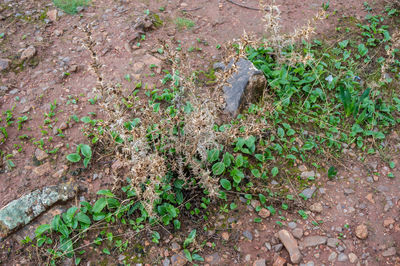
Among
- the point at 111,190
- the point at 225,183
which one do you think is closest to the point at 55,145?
the point at 111,190

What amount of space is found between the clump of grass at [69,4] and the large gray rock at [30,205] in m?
3.23

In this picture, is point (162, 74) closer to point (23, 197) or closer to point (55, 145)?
point (55, 145)

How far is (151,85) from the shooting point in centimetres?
421

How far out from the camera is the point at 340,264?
3.09 metres

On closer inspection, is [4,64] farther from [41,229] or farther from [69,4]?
[41,229]

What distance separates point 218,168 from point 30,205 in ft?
6.20

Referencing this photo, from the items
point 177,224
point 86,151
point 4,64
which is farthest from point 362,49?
point 4,64

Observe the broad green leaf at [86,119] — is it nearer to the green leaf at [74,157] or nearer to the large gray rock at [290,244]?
the green leaf at [74,157]

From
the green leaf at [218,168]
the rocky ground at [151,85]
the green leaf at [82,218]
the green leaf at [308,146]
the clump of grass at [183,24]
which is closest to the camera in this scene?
the green leaf at [82,218]

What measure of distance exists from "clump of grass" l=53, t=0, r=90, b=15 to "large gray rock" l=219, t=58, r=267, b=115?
2.93m

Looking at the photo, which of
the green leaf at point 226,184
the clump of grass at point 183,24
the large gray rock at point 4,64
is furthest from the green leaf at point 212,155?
the large gray rock at point 4,64

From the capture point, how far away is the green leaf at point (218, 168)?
336 centimetres

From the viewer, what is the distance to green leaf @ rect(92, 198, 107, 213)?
3073mm

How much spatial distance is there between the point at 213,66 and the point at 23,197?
9.33 ft
